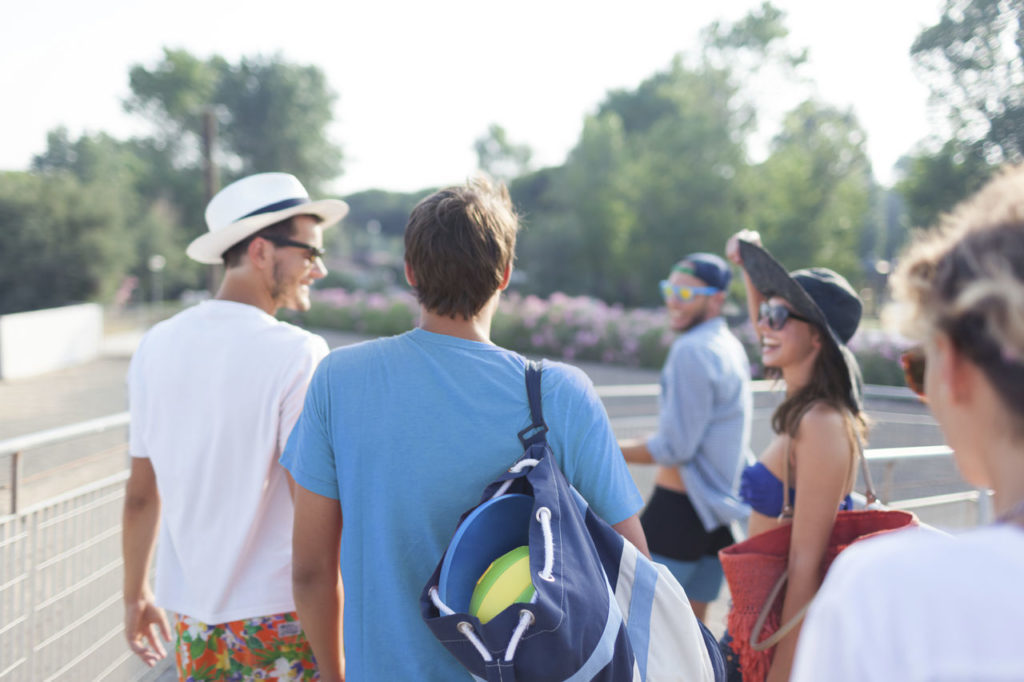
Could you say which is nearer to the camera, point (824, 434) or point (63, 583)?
point (824, 434)

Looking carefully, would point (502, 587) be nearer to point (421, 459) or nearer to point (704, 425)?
point (421, 459)

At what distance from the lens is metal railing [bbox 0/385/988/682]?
2.64 meters

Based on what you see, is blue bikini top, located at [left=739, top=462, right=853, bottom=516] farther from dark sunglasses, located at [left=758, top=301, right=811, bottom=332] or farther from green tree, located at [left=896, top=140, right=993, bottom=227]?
green tree, located at [left=896, top=140, right=993, bottom=227]

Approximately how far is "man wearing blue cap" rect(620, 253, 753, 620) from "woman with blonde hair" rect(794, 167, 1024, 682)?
Answer: 8.03ft

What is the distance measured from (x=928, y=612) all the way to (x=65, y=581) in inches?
130

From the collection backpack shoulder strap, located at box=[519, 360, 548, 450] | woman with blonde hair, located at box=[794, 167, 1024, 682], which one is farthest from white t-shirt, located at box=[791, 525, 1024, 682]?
backpack shoulder strap, located at box=[519, 360, 548, 450]

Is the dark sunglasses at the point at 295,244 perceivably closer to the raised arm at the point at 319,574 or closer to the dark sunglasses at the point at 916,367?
the raised arm at the point at 319,574

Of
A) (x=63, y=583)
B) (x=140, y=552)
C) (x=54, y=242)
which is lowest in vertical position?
(x=63, y=583)

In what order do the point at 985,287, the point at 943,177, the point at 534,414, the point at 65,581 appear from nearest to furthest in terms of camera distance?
the point at 985,287
the point at 534,414
the point at 65,581
the point at 943,177

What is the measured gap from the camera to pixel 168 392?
7.01ft

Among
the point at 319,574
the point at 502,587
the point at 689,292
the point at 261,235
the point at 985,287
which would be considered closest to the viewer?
the point at 985,287

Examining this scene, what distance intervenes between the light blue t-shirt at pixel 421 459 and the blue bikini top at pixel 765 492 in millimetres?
840

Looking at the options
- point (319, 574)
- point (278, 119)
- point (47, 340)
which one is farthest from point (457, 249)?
point (278, 119)

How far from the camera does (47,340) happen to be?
1972 centimetres
